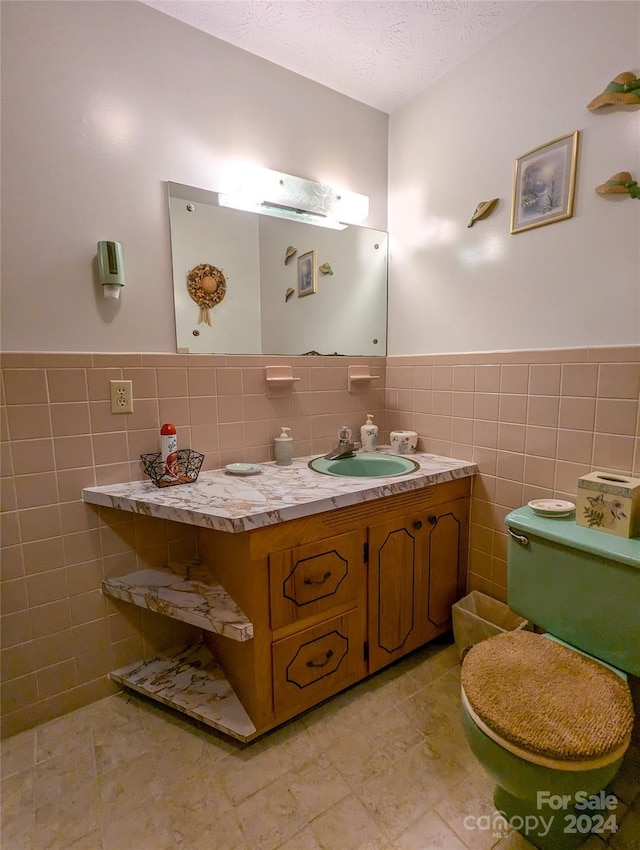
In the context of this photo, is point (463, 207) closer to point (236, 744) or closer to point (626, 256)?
point (626, 256)

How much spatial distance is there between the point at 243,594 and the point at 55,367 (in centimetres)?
94

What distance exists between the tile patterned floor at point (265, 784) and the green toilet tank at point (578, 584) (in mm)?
456

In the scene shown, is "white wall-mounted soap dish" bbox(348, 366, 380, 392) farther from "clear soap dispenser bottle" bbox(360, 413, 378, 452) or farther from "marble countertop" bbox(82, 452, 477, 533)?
"marble countertop" bbox(82, 452, 477, 533)

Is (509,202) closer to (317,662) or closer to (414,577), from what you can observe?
(414,577)

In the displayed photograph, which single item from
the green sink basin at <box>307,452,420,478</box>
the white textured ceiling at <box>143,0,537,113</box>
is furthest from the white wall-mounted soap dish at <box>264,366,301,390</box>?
the white textured ceiling at <box>143,0,537,113</box>

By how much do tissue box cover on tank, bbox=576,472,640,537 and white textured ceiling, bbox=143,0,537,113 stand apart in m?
1.62

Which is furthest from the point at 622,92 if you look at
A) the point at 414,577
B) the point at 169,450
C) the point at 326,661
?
the point at 326,661

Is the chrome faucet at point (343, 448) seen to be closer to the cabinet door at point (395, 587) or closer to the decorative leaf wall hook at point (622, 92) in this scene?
the cabinet door at point (395, 587)

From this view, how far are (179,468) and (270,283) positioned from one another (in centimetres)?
87

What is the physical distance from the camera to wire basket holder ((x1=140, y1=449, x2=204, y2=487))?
1367mm

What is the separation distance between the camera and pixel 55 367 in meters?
1.26

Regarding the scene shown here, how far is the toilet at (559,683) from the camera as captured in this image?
0.84 metres

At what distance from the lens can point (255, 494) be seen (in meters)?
1.27

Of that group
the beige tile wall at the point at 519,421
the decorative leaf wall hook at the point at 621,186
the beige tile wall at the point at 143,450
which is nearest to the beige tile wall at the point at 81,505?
the beige tile wall at the point at 143,450
